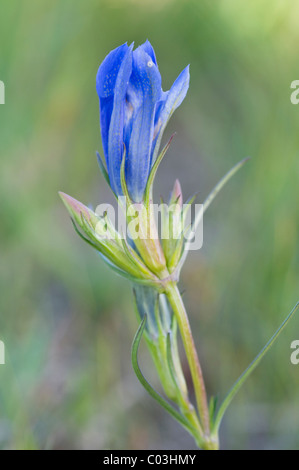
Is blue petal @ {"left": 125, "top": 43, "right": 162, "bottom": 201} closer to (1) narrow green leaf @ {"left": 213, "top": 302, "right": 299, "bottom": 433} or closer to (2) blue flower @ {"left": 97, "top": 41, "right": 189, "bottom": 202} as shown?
(2) blue flower @ {"left": 97, "top": 41, "right": 189, "bottom": 202}

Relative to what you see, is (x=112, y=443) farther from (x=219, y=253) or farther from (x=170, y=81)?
(x=170, y=81)

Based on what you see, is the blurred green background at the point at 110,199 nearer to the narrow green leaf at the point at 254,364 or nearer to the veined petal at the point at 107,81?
the narrow green leaf at the point at 254,364

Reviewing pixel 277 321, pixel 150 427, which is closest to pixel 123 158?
pixel 277 321

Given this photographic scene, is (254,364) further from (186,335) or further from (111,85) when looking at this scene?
(111,85)

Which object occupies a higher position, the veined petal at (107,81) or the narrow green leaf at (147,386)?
the veined petal at (107,81)

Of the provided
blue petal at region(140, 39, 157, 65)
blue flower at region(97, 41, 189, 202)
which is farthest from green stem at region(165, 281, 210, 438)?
blue petal at region(140, 39, 157, 65)

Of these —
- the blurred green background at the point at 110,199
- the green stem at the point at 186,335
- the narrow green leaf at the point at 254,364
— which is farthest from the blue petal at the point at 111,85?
the blurred green background at the point at 110,199

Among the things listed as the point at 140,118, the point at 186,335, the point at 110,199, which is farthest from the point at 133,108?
the point at 110,199
